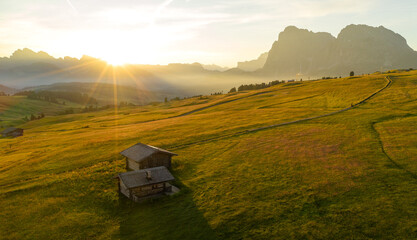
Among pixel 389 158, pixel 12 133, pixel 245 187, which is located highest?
pixel 389 158

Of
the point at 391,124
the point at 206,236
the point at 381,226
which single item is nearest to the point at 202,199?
the point at 206,236

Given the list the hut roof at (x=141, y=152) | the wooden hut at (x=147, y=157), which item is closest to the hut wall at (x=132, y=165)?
the wooden hut at (x=147, y=157)

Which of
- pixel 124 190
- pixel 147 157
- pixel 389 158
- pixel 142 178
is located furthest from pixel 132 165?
pixel 389 158

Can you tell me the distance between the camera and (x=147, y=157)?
150 ft

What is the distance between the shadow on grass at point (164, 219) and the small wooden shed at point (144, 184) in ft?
3.94

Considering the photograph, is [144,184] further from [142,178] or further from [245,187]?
[245,187]

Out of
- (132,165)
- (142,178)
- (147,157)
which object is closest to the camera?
(142,178)

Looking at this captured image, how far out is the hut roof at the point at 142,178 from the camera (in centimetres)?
3700

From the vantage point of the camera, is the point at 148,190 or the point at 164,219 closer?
the point at 164,219

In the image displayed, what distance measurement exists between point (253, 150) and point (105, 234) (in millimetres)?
31761

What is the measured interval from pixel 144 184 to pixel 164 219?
7.56 m

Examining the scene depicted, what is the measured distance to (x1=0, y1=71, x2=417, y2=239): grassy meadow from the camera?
28562 mm

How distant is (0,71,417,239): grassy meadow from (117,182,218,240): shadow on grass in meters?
0.14

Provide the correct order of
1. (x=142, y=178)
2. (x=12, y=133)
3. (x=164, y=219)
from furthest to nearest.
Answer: (x=12, y=133) → (x=142, y=178) → (x=164, y=219)
